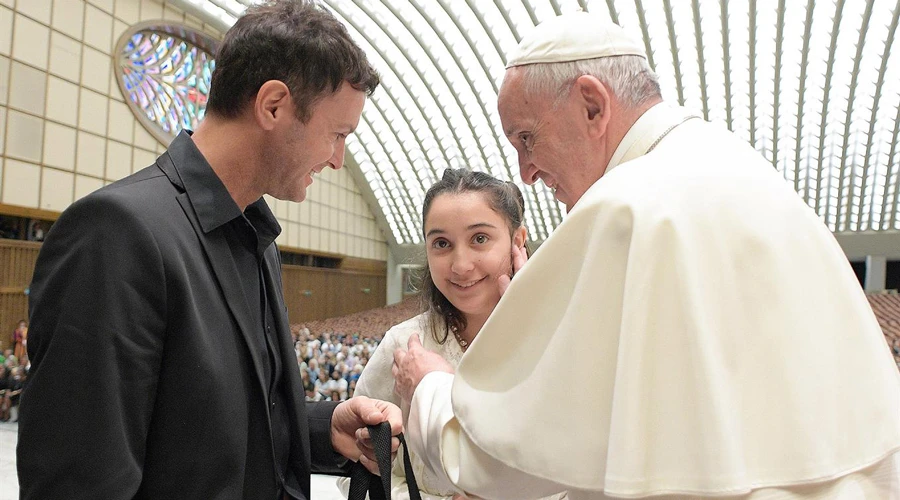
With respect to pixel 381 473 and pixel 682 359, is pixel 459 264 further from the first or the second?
pixel 682 359

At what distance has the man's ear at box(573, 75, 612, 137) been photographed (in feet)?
6.63

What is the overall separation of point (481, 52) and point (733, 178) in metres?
26.3

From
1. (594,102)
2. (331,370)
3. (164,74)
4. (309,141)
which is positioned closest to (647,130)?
(594,102)

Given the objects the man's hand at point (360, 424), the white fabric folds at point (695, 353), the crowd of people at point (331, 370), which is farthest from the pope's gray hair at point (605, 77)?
the crowd of people at point (331, 370)

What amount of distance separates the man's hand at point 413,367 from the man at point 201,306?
100 mm

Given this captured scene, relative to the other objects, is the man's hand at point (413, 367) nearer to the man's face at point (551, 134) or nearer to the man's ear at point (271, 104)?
the man's face at point (551, 134)

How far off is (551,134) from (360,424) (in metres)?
1.12

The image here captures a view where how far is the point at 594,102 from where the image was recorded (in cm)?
204

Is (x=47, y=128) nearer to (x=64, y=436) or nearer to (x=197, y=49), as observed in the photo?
(x=197, y=49)

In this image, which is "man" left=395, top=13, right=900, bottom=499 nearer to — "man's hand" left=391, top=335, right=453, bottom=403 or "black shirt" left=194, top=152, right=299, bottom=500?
"man's hand" left=391, top=335, right=453, bottom=403

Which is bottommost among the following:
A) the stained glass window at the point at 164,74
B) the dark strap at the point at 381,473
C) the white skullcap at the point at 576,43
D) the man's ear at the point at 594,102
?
the dark strap at the point at 381,473

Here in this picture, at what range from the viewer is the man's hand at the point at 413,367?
2.09m

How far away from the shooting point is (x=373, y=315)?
1235 inches

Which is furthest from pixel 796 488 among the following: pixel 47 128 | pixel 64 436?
pixel 47 128
